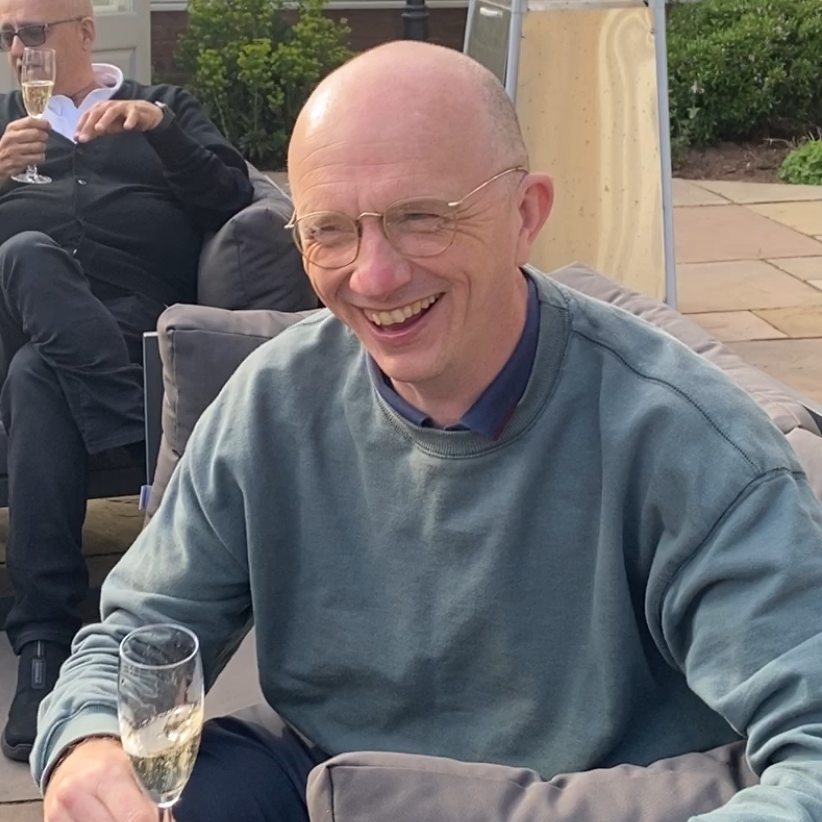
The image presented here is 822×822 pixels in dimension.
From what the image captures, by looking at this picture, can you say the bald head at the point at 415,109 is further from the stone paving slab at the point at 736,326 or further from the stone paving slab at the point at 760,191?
the stone paving slab at the point at 760,191

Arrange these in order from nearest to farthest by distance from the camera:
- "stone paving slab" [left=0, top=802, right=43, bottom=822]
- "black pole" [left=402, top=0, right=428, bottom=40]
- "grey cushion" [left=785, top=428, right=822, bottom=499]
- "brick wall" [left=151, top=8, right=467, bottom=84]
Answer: "grey cushion" [left=785, top=428, right=822, bottom=499] < "stone paving slab" [left=0, top=802, right=43, bottom=822] < "black pole" [left=402, top=0, right=428, bottom=40] < "brick wall" [left=151, top=8, right=467, bottom=84]

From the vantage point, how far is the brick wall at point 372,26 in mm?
11500

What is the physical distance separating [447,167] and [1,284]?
246 cm

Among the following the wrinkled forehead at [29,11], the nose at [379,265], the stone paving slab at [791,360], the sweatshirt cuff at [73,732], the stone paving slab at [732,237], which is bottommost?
the stone paving slab at [791,360]

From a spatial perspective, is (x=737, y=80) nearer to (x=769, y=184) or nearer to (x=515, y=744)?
(x=769, y=184)

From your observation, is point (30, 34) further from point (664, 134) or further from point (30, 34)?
point (664, 134)

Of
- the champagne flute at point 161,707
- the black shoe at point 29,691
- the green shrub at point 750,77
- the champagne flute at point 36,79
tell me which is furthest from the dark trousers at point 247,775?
the green shrub at point 750,77

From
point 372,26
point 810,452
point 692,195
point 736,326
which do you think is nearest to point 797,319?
point 736,326

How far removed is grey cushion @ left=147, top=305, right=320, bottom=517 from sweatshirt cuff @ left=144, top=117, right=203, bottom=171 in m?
1.24

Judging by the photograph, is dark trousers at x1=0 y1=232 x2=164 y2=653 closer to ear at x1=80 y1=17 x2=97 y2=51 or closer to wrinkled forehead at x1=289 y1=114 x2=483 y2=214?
ear at x1=80 y1=17 x2=97 y2=51

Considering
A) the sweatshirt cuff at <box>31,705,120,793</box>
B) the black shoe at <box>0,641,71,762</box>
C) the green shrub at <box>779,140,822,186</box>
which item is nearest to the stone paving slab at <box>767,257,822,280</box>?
the green shrub at <box>779,140,822,186</box>

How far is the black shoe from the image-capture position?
367 centimetres

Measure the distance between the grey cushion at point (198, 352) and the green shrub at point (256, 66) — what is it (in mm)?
7176

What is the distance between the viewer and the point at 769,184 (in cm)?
1013
